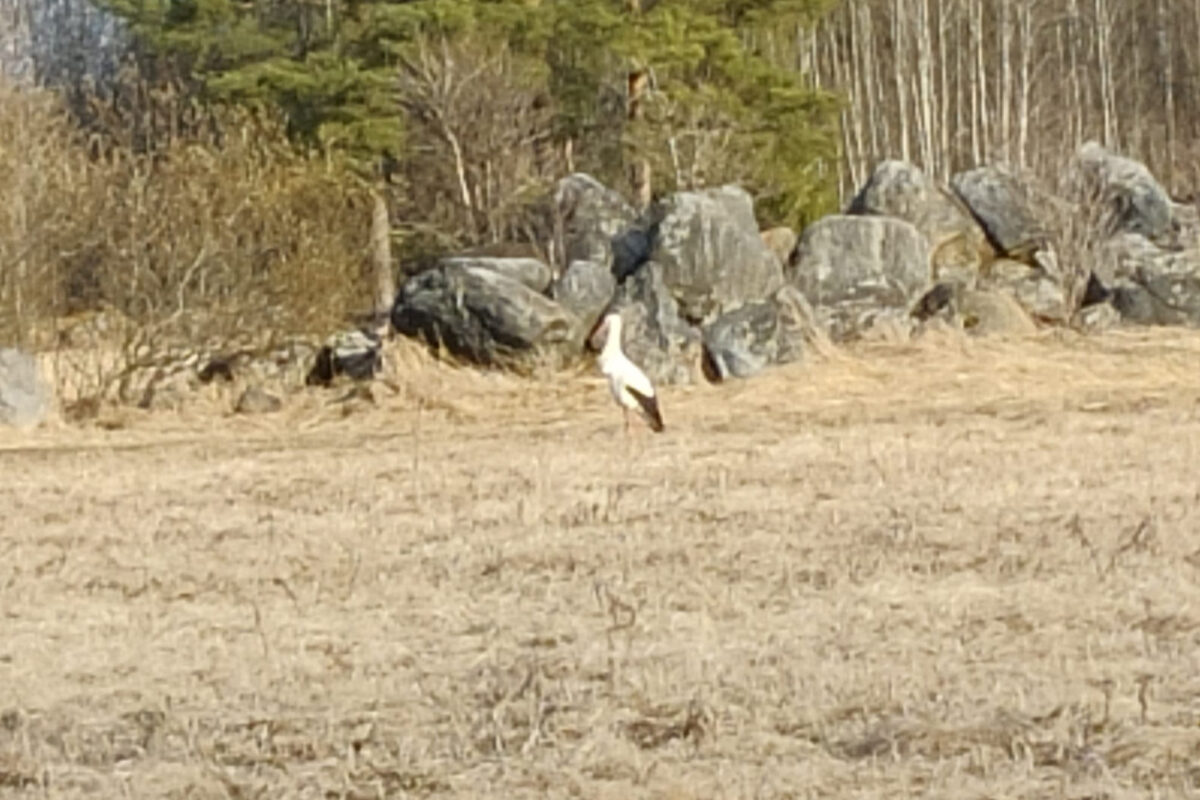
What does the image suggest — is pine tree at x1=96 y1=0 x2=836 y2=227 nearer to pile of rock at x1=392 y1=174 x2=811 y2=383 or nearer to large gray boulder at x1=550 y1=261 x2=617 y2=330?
pile of rock at x1=392 y1=174 x2=811 y2=383

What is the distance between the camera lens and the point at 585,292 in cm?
2088

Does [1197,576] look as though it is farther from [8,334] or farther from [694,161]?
[694,161]

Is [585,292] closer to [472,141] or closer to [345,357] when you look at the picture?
[345,357]

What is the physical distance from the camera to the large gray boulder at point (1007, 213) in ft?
78.2

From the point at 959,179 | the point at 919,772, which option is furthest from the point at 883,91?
the point at 919,772

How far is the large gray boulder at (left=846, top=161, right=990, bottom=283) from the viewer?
23.6 meters

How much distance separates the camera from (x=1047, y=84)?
5406 cm

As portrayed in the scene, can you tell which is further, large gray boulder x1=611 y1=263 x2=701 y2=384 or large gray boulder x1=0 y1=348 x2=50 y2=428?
large gray boulder x1=611 y1=263 x2=701 y2=384

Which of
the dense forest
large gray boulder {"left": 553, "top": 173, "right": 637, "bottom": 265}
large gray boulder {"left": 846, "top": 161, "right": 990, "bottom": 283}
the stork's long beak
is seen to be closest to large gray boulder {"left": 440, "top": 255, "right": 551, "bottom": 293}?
the stork's long beak

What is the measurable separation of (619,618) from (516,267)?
12.9 meters

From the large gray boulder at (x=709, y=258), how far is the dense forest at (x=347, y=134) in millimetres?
2881

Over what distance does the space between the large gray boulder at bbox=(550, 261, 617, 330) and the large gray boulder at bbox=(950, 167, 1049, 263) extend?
16.0ft

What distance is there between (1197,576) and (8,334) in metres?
13.5

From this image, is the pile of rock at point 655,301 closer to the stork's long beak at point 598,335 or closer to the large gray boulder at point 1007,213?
the stork's long beak at point 598,335
